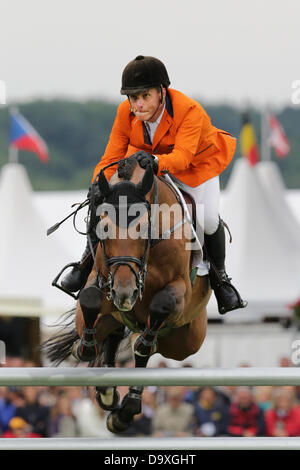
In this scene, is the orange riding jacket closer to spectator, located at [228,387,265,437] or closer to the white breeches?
the white breeches

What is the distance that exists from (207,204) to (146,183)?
83cm

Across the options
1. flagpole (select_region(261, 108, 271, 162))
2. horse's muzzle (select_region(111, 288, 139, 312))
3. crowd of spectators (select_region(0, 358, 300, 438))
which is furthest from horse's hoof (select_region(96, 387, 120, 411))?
flagpole (select_region(261, 108, 271, 162))

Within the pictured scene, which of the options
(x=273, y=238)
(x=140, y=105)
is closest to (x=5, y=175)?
(x=273, y=238)

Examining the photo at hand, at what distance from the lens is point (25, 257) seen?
1373 centimetres

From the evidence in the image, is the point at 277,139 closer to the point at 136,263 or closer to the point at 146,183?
the point at 146,183

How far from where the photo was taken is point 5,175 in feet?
51.3

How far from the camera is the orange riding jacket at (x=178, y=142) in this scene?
462cm

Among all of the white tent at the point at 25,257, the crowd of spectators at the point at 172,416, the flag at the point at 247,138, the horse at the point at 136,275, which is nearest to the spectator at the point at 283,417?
the crowd of spectators at the point at 172,416

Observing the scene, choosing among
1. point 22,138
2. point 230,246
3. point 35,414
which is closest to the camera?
point 35,414

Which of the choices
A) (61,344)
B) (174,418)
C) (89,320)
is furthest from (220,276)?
(174,418)

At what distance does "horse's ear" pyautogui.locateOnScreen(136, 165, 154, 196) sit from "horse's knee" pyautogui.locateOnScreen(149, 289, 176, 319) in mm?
522

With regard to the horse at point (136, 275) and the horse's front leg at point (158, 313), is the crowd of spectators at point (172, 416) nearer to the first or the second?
the horse at point (136, 275)

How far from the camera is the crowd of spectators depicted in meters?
8.12

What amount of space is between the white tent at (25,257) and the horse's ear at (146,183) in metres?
8.01
